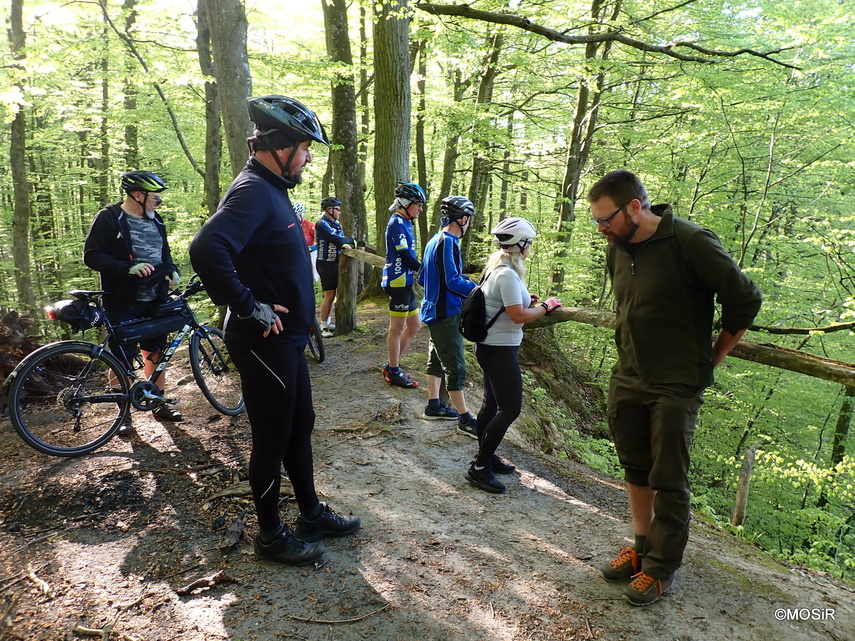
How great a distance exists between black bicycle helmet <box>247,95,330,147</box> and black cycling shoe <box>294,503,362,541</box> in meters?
2.31

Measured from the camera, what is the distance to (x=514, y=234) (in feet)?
12.8

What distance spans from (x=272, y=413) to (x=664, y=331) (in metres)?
2.20

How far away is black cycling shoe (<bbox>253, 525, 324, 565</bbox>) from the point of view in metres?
2.96

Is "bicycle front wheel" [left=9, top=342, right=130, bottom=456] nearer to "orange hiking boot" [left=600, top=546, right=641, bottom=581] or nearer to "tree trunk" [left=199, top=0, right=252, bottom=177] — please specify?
"tree trunk" [left=199, top=0, right=252, bottom=177]

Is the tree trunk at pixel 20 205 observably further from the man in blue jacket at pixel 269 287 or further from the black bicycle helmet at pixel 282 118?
the black bicycle helmet at pixel 282 118

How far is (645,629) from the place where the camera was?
270cm

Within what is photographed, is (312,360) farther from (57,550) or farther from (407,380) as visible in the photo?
(57,550)

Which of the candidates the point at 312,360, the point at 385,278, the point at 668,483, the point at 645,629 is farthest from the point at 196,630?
the point at 312,360

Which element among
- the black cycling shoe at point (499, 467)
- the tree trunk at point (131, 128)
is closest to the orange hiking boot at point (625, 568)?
the black cycling shoe at point (499, 467)

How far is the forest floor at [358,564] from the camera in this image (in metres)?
2.59

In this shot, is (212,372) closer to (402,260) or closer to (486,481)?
(402,260)

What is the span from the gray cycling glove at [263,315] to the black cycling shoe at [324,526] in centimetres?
138

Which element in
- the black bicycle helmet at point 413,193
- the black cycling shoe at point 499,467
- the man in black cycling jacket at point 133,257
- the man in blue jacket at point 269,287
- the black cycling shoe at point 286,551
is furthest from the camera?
the black bicycle helmet at point 413,193

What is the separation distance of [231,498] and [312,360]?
389 centimetres
